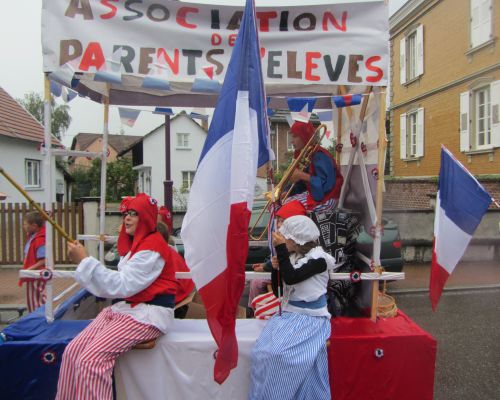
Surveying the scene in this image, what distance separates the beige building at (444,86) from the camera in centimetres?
1371

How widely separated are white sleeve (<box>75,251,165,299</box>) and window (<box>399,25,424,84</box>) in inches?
687

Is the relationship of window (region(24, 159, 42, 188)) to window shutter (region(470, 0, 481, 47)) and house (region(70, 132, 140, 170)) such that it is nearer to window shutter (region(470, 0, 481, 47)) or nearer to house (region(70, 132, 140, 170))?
window shutter (region(470, 0, 481, 47))

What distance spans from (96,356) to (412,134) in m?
18.8

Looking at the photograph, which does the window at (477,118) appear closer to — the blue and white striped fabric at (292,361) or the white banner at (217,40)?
the white banner at (217,40)

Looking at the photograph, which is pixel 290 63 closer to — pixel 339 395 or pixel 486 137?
pixel 339 395

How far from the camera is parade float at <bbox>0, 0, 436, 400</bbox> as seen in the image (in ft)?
9.34

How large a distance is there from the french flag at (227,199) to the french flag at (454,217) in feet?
5.03

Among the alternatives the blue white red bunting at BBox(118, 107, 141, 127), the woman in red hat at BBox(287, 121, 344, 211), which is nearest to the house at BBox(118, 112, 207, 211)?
the blue white red bunting at BBox(118, 107, 141, 127)

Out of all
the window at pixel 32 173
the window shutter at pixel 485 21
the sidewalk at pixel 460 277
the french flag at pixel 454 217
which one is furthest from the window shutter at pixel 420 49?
the window at pixel 32 173

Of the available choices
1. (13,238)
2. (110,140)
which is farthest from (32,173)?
(110,140)

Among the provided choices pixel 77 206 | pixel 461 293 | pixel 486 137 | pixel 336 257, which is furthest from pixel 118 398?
pixel 486 137

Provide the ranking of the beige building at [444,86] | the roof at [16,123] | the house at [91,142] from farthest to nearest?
the house at [91,142]
the roof at [16,123]
the beige building at [444,86]

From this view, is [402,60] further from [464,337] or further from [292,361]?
[292,361]

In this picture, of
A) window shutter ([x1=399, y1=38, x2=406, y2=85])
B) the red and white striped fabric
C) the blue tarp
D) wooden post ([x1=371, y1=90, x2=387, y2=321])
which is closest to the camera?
the blue tarp
